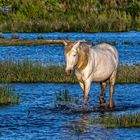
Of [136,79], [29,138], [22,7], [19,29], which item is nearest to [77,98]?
[136,79]

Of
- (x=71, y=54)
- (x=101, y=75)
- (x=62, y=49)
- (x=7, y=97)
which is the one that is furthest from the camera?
(x=62, y=49)

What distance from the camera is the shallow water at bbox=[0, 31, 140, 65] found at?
30.8 metres

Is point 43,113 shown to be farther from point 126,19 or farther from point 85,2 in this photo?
point 85,2

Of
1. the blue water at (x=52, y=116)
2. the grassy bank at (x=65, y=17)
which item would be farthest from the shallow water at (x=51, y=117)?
the grassy bank at (x=65, y=17)

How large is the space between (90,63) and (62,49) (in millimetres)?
20203

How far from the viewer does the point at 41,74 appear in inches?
889

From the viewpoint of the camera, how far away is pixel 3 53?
34.6 m

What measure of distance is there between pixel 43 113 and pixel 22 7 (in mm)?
36288

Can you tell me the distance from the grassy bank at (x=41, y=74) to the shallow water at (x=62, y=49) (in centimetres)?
352

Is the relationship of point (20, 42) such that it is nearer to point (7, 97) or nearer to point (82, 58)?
point (7, 97)

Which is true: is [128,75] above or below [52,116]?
below

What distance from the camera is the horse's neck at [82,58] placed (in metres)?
16.6

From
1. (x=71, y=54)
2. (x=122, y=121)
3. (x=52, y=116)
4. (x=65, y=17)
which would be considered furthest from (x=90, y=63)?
(x=65, y=17)

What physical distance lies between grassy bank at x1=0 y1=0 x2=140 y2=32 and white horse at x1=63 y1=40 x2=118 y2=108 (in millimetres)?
28534
